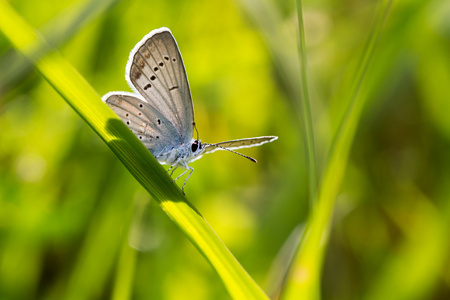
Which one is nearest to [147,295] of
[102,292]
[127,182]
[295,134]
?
[102,292]

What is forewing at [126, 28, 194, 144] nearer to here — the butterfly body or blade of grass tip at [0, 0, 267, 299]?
the butterfly body

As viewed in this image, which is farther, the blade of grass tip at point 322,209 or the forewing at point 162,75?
the forewing at point 162,75

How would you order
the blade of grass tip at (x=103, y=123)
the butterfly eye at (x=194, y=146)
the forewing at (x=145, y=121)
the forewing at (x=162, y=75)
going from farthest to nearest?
the butterfly eye at (x=194, y=146) → the forewing at (x=145, y=121) → the forewing at (x=162, y=75) → the blade of grass tip at (x=103, y=123)

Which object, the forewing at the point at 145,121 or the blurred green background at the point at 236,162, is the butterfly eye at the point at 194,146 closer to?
the forewing at the point at 145,121

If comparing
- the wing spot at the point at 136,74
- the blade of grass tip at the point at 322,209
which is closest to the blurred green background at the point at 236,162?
the blade of grass tip at the point at 322,209

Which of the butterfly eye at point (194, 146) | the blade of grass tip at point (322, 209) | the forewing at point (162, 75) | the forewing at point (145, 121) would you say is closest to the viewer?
the blade of grass tip at point (322, 209)

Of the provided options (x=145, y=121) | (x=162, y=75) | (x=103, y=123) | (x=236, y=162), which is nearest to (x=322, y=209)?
(x=103, y=123)

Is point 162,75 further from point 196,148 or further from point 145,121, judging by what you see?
point 196,148
